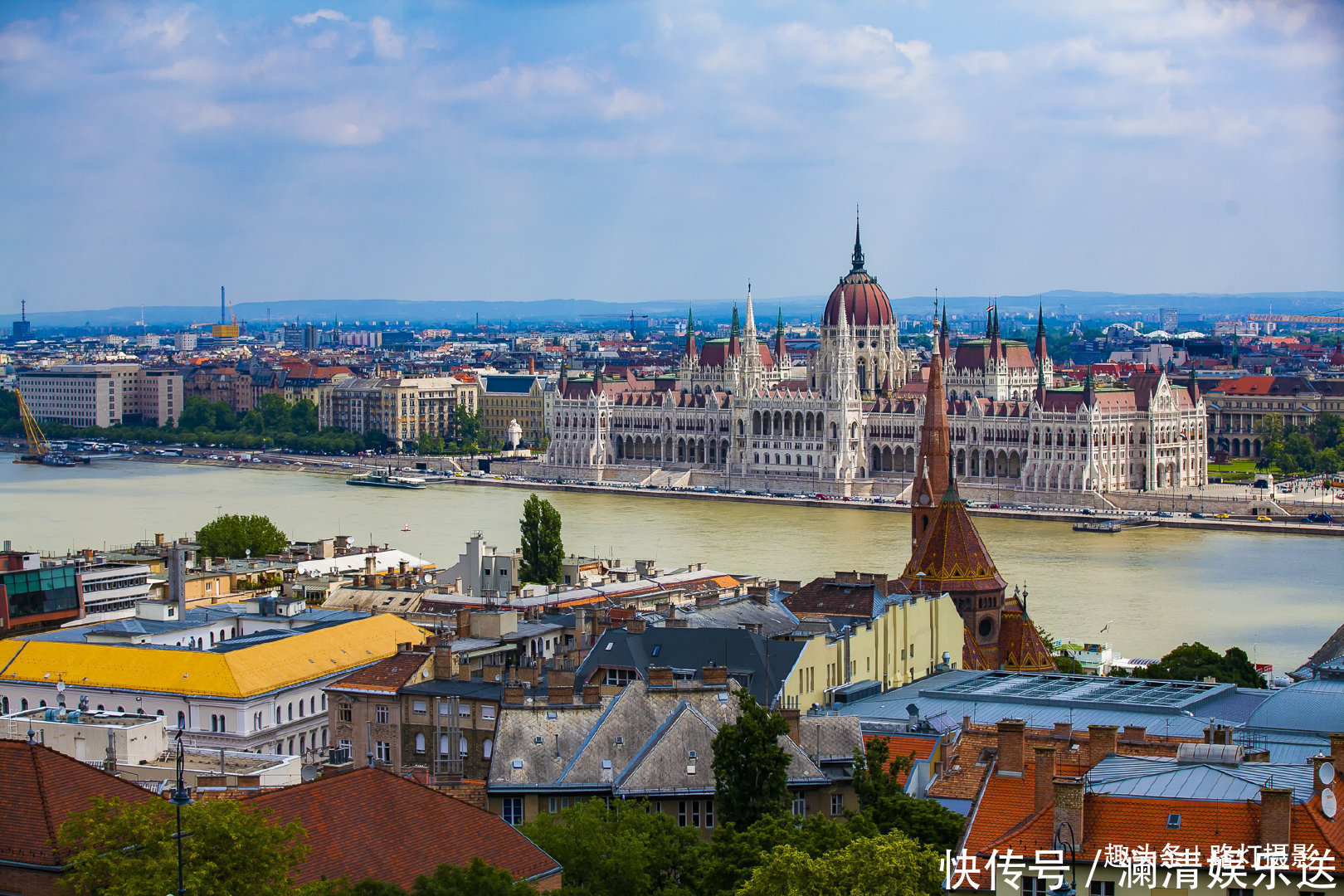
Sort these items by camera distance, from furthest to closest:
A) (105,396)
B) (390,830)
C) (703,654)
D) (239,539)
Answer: (105,396) < (239,539) < (703,654) < (390,830)

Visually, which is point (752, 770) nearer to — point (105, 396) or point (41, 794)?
point (41, 794)

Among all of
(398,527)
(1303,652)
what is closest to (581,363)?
(398,527)

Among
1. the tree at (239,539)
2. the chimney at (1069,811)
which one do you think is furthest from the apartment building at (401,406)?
the chimney at (1069,811)

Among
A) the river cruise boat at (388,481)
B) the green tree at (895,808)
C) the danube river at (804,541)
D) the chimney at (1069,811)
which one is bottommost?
the river cruise boat at (388,481)

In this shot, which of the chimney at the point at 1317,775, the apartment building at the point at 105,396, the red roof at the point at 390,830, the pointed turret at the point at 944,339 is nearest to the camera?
the chimney at the point at 1317,775

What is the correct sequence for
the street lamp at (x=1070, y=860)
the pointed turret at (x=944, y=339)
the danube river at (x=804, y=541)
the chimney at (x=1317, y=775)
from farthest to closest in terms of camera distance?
1. the pointed turret at (x=944, y=339)
2. the danube river at (x=804, y=541)
3. the chimney at (x=1317, y=775)
4. the street lamp at (x=1070, y=860)

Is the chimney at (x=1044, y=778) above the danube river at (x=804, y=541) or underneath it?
above

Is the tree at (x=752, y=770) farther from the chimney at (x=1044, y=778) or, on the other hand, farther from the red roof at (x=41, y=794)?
the red roof at (x=41, y=794)

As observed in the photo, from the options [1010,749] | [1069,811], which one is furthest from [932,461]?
[1069,811]
